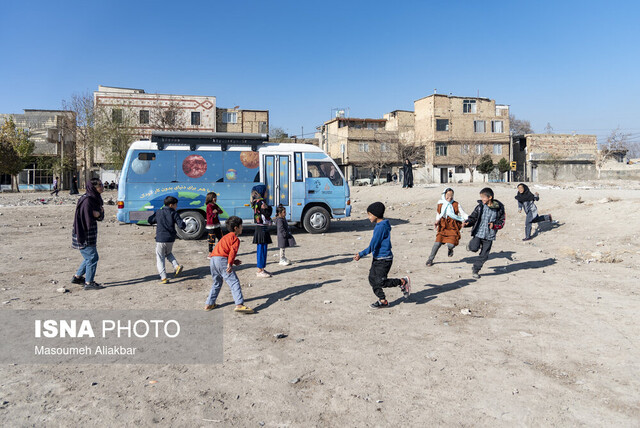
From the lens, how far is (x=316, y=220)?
13.9 metres

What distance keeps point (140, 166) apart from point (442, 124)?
1746 inches

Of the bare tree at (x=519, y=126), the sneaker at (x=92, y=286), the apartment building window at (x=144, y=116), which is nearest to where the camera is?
the sneaker at (x=92, y=286)

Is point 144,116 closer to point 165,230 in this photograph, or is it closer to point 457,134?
point 457,134

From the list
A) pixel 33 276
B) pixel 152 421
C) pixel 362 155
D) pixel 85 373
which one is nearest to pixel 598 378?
pixel 152 421

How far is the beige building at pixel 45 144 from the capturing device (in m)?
46.2

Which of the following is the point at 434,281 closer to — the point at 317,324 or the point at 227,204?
the point at 317,324

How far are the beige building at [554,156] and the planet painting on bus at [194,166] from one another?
4888 cm

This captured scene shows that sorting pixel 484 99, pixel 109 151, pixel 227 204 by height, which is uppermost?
pixel 484 99

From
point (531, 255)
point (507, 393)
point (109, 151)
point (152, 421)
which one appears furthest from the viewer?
point (109, 151)

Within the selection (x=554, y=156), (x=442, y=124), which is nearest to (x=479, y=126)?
(x=442, y=124)

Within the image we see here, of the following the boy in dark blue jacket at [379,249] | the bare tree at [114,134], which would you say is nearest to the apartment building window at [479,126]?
the bare tree at [114,134]

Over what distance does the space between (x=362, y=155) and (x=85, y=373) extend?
51.5 m

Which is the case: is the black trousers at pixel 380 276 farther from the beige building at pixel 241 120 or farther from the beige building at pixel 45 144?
the beige building at pixel 45 144

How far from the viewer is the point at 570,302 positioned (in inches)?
246
